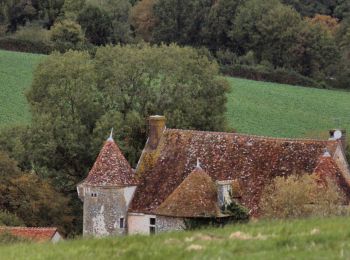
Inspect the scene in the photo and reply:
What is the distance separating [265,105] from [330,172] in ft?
155

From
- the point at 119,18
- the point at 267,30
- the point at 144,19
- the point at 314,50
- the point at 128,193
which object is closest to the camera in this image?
the point at 128,193

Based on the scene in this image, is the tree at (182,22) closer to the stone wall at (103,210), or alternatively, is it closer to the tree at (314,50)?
the tree at (314,50)

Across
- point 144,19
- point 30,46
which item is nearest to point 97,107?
point 30,46

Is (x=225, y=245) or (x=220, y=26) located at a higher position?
(x=220, y=26)

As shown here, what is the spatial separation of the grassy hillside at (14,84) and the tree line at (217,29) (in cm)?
513

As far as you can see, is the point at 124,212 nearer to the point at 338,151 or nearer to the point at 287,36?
the point at 338,151

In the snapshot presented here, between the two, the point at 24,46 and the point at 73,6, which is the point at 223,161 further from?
the point at 73,6

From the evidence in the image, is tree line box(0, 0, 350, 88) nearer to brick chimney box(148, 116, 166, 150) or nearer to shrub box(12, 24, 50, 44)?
shrub box(12, 24, 50, 44)

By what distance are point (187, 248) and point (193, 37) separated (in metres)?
94.8

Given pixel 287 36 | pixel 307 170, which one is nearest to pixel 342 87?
pixel 287 36

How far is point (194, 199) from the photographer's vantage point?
33.2 metres

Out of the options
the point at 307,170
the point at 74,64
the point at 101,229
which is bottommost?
the point at 101,229

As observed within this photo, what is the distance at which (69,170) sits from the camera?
45188 mm

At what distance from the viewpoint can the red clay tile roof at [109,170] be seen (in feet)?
114
